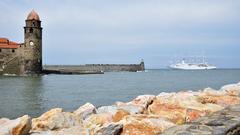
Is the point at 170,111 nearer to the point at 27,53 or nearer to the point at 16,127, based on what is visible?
the point at 16,127

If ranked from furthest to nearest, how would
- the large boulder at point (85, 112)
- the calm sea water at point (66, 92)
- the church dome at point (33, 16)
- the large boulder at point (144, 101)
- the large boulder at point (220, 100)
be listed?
the church dome at point (33, 16), the calm sea water at point (66, 92), the large boulder at point (144, 101), the large boulder at point (220, 100), the large boulder at point (85, 112)

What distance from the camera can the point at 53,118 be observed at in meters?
7.71

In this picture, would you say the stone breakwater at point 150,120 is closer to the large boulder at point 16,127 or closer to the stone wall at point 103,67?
the large boulder at point 16,127

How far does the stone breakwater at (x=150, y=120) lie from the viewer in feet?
17.3

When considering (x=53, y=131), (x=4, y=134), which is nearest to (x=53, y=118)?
(x=53, y=131)

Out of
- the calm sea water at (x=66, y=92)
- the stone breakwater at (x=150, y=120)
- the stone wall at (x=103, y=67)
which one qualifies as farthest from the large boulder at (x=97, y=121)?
A: the stone wall at (x=103, y=67)

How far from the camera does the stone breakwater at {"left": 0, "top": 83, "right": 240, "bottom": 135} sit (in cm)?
527

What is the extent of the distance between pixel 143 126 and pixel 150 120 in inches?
10.6

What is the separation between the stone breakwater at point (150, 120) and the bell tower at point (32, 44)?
53542 millimetres

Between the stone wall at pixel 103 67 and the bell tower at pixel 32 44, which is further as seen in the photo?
the stone wall at pixel 103 67

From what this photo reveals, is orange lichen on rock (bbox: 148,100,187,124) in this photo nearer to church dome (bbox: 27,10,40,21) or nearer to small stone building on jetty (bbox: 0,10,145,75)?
small stone building on jetty (bbox: 0,10,145,75)

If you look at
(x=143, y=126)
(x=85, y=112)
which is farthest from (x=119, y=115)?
(x=143, y=126)

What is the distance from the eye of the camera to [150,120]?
6801 mm

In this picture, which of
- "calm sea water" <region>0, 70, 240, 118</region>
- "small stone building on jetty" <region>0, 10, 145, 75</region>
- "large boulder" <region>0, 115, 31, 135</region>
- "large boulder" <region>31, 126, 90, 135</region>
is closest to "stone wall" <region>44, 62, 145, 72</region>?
"small stone building on jetty" <region>0, 10, 145, 75</region>
